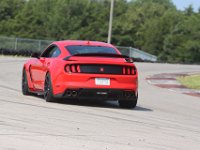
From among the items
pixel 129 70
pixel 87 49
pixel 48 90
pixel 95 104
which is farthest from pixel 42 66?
pixel 129 70

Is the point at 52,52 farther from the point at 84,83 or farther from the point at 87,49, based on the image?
the point at 84,83

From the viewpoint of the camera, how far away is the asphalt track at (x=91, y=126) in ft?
26.0

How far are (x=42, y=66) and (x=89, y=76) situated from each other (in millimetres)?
1533

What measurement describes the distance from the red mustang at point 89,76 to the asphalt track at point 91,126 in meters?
0.27

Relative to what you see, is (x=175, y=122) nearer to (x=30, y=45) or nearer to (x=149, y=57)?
(x=30, y=45)

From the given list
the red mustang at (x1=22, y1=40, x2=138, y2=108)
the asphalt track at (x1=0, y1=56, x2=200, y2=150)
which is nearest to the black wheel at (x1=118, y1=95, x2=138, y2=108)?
the red mustang at (x1=22, y1=40, x2=138, y2=108)

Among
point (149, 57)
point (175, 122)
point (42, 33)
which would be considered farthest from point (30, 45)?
point (175, 122)

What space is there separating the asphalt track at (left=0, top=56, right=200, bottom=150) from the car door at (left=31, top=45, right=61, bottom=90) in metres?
0.40

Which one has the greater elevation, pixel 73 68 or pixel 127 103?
pixel 73 68

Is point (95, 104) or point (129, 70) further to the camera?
point (95, 104)

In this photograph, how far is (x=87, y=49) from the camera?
13367 mm

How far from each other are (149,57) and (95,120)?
5244cm

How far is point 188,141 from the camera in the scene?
883 cm

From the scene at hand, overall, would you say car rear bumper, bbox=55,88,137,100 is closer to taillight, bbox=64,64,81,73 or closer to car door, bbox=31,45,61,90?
taillight, bbox=64,64,81,73
